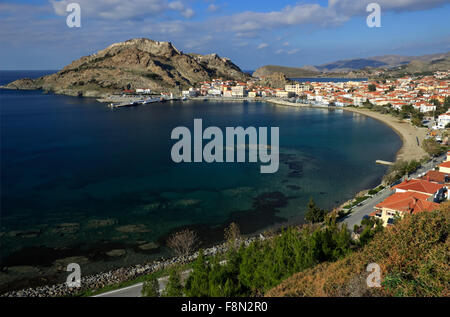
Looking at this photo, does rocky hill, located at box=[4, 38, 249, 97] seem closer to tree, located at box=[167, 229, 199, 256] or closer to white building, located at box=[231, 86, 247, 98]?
white building, located at box=[231, 86, 247, 98]

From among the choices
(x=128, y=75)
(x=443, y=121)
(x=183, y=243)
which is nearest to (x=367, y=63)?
(x=128, y=75)

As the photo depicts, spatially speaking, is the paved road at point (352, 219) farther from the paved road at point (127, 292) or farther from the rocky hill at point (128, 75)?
the rocky hill at point (128, 75)

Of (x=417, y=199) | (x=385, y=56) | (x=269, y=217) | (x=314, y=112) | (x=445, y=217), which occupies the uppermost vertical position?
(x=385, y=56)

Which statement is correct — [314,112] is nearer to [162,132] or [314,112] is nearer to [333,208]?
[162,132]

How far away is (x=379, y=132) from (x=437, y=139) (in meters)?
5.26

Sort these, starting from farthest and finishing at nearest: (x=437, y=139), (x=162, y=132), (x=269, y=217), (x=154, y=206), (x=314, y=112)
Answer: (x=314, y=112) < (x=162, y=132) < (x=437, y=139) < (x=154, y=206) < (x=269, y=217)

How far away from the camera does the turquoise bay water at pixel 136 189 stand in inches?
360

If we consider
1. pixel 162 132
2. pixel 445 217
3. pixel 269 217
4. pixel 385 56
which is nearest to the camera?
pixel 445 217

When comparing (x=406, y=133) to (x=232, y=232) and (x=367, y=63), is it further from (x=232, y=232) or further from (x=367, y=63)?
(x=367, y=63)

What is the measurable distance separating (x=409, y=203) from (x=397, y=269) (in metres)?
5.14

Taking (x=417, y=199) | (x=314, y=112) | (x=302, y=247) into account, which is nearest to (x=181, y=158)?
(x=417, y=199)

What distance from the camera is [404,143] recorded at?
20.6 m

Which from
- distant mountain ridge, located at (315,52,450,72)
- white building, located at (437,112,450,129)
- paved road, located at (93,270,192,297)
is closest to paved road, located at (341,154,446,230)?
paved road, located at (93,270,192,297)
